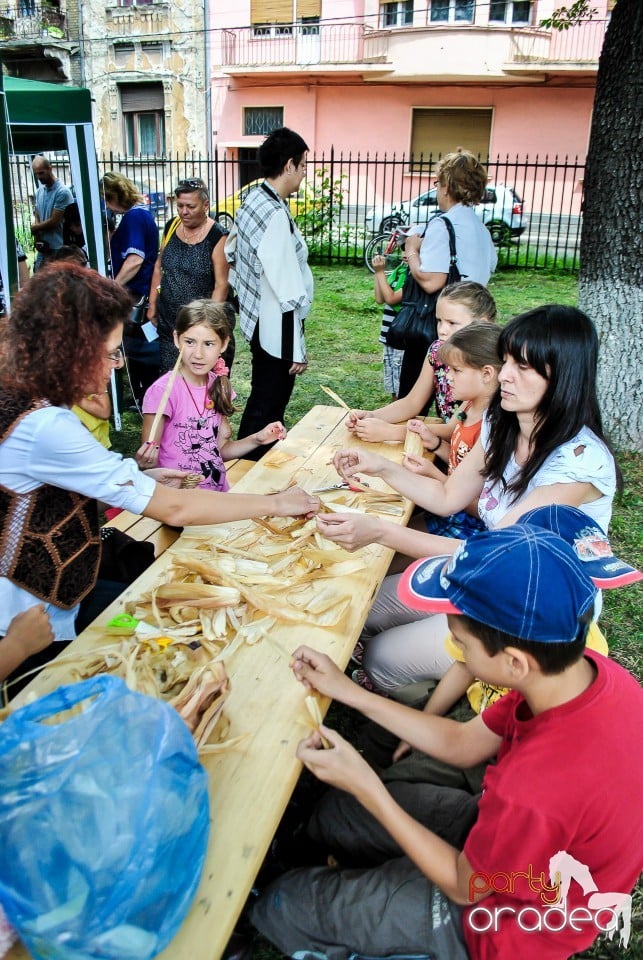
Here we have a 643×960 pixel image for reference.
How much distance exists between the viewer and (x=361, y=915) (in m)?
1.64

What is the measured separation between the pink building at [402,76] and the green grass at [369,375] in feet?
33.0

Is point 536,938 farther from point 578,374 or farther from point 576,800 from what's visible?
point 578,374

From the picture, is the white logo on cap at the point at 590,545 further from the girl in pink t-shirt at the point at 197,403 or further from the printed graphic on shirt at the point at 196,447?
the printed graphic on shirt at the point at 196,447

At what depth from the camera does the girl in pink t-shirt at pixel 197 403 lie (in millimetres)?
3379

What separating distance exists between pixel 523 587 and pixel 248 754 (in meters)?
0.70

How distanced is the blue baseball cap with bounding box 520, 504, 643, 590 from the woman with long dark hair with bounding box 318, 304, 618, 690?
1.73 feet

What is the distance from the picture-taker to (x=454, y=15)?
2195cm

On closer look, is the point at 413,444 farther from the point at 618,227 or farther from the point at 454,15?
the point at 454,15

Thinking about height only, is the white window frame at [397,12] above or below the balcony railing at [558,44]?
above

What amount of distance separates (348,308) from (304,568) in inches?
361

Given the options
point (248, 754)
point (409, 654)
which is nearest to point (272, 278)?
point (409, 654)

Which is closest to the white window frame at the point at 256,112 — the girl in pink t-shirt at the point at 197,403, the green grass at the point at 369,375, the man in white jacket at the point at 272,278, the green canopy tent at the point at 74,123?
the green grass at the point at 369,375

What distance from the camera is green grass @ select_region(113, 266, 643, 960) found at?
3.44m

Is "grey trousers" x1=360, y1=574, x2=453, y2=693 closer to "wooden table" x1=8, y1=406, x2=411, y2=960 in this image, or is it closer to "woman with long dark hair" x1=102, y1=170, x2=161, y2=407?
"wooden table" x1=8, y1=406, x2=411, y2=960
